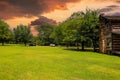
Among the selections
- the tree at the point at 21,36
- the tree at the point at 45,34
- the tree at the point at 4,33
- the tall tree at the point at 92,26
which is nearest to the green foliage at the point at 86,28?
the tall tree at the point at 92,26

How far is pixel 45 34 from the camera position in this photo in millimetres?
159125

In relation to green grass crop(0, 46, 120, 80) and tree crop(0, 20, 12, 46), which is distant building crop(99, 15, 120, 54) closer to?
green grass crop(0, 46, 120, 80)

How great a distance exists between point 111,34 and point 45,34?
106353mm

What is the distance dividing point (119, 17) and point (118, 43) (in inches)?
241

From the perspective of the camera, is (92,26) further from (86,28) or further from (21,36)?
(21,36)

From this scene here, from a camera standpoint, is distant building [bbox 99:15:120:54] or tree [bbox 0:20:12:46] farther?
tree [bbox 0:20:12:46]

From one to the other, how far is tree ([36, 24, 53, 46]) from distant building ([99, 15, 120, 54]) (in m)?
92.4

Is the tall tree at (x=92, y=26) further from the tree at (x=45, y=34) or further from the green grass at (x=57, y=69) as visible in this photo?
the tree at (x=45, y=34)

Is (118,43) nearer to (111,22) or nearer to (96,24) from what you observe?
(111,22)

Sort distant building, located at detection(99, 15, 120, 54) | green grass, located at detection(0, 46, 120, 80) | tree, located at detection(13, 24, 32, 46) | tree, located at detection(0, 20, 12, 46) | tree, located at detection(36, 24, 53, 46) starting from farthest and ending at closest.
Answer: tree, located at detection(13, 24, 32, 46)
tree, located at detection(36, 24, 53, 46)
tree, located at detection(0, 20, 12, 46)
distant building, located at detection(99, 15, 120, 54)
green grass, located at detection(0, 46, 120, 80)

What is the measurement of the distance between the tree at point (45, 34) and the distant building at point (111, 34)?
92421 millimetres

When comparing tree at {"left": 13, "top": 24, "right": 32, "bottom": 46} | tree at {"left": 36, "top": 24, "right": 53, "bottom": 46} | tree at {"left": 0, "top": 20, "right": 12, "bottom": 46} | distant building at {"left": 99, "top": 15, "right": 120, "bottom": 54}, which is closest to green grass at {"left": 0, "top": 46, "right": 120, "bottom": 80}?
distant building at {"left": 99, "top": 15, "right": 120, "bottom": 54}

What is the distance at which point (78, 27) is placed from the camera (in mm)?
68500

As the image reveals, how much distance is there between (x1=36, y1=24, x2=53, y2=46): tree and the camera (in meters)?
151
